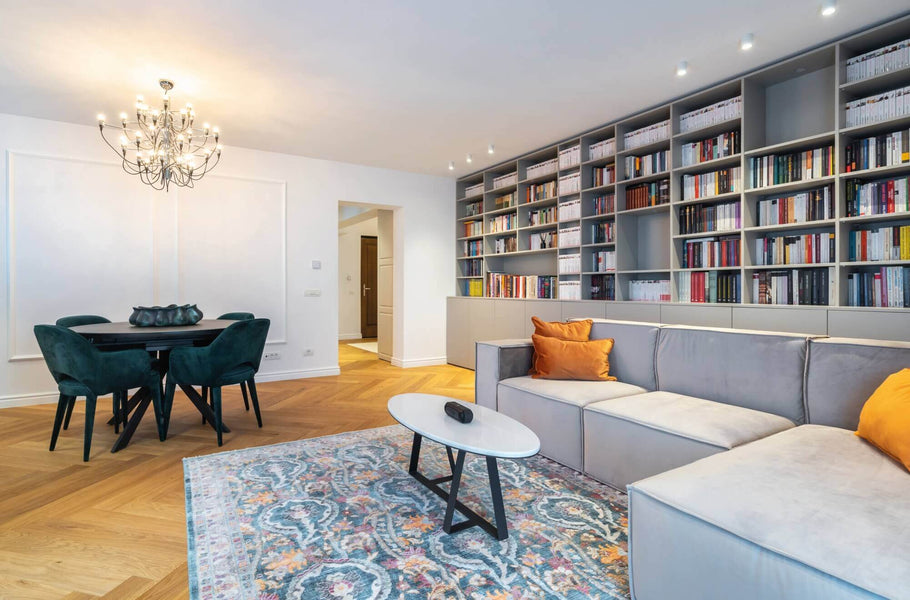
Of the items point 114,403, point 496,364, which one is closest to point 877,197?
point 496,364

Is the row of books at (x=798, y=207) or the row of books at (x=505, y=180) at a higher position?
the row of books at (x=505, y=180)

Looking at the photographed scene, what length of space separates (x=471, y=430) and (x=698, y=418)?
1.06 m

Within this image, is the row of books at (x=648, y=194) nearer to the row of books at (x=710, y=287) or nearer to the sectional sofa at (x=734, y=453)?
the row of books at (x=710, y=287)

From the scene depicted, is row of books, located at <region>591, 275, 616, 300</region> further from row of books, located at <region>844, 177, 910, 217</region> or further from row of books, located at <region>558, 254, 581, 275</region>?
row of books, located at <region>844, 177, 910, 217</region>

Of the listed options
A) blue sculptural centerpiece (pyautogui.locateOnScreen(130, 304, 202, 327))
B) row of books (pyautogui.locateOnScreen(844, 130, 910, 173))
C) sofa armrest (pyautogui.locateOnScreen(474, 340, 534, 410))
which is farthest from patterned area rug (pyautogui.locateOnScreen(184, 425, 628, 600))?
row of books (pyautogui.locateOnScreen(844, 130, 910, 173))

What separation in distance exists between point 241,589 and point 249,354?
210 cm

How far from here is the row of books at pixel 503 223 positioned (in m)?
5.82

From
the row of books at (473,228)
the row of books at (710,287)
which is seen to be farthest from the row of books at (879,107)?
the row of books at (473,228)

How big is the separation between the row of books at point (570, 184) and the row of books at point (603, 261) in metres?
0.69

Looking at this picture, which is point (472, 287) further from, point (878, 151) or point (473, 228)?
point (878, 151)

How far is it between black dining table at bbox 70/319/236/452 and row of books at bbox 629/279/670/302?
3.64 metres

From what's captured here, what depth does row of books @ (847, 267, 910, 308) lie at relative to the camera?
287 centimetres

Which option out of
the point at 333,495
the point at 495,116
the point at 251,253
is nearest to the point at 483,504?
the point at 333,495

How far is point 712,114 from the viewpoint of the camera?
372cm
